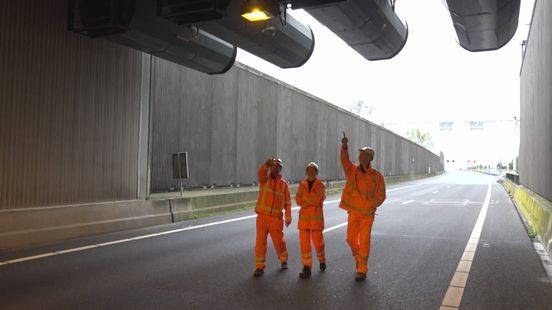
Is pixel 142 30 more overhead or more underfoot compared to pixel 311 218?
more overhead

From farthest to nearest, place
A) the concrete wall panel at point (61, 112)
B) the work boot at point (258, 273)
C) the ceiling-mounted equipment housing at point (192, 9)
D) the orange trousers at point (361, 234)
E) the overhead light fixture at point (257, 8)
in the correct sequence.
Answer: the concrete wall panel at point (61, 112), the ceiling-mounted equipment housing at point (192, 9), the overhead light fixture at point (257, 8), the work boot at point (258, 273), the orange trousers at point (361, 234)

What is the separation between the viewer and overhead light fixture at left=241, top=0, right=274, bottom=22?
867 cm

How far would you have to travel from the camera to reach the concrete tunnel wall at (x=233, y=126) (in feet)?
54.3

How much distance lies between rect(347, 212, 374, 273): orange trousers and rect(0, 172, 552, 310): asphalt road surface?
0.87 feet

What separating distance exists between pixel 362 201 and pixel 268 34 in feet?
18.5

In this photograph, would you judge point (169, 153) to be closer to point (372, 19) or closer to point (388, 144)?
point (372, 19)

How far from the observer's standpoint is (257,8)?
28.5ft

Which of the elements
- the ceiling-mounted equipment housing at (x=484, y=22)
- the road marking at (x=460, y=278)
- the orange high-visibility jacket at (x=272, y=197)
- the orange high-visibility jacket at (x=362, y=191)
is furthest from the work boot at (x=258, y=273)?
the ceiling-mounted equipment housing at (x=484, y=22)

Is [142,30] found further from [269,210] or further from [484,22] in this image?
[484,22]

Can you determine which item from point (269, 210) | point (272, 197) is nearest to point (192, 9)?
point (272, 197)

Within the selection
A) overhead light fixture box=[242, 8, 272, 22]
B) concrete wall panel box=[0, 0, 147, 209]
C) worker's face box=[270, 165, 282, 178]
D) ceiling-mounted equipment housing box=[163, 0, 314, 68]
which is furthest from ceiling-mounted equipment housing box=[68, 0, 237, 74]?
worker's face box=[270, 165, 282, 178]

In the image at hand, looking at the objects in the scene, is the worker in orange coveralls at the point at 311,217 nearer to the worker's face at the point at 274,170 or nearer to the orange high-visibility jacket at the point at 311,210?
the orange high-visibility jacket at the point at 311,210

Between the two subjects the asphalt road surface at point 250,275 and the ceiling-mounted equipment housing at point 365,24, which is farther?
the ceiling-mounted equipment housing at point 365,24

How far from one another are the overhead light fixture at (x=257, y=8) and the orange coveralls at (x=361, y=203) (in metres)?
3.31
